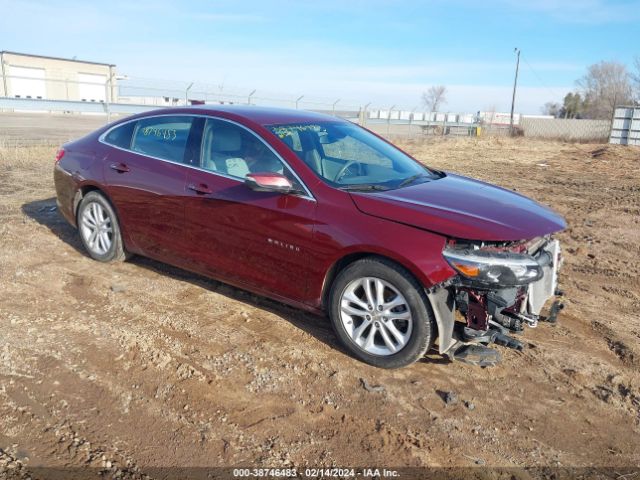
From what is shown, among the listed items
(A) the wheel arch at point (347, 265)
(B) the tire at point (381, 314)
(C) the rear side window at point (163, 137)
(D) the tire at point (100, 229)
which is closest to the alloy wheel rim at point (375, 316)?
(B) the tire at point (381, 314)

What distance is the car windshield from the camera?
13.5 feet

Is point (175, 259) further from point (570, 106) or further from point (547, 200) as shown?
point (570, 106)

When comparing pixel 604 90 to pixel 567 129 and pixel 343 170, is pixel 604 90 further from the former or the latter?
pixel 343 170

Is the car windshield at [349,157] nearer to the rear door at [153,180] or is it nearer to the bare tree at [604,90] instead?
the rear door at [153,180]

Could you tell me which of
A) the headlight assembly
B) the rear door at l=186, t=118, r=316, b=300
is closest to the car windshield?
the rear door at l=186, t=118, r=316, b=300

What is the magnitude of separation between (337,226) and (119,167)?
255 cm

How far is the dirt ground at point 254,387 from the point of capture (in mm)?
2844

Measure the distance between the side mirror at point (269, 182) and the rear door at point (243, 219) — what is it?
0.11 m

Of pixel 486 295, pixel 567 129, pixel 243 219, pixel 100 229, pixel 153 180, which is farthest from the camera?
pixel 567 129

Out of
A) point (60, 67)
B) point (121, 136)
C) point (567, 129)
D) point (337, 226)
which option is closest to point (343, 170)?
point (337, 226)

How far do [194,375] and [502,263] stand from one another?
6.91 feet

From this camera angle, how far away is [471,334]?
354 centimetres

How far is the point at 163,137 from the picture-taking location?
16.2 feet

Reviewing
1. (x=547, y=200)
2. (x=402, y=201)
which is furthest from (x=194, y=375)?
(x=547, y=200)
